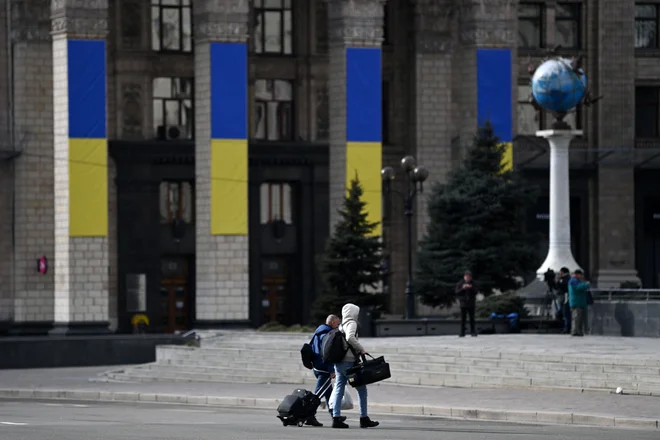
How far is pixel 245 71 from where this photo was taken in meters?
62.4

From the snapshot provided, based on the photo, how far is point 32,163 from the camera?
66.1 m

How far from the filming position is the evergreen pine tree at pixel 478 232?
5866 centimetres

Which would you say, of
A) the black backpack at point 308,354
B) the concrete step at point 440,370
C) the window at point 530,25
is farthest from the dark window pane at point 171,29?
the black backpack at point 308,354

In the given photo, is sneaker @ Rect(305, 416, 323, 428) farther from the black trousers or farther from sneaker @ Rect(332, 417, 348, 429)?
the black trousers

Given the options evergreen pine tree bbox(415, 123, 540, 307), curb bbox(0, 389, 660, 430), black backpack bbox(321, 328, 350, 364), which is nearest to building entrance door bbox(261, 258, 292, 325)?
evergreen pine tree bbox(415, 123, 540, 307)

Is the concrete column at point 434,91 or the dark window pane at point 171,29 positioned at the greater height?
the dark window pane at point 171,29

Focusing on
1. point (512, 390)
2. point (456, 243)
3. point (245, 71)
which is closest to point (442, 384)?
point (512, 390)

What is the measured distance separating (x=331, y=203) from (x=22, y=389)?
24.5m

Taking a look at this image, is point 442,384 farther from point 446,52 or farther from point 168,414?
point 446,52

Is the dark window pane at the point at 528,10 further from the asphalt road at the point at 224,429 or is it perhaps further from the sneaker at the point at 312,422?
the sneaker at the point at 312,422

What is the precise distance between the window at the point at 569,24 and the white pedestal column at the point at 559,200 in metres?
22.0

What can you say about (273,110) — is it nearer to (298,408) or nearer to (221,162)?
(221,162)

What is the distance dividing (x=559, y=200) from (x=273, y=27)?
21.6 meters

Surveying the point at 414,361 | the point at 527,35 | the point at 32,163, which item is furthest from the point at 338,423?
the point at 527,35
